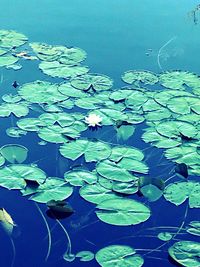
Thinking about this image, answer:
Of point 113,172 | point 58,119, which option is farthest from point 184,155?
point 58,119

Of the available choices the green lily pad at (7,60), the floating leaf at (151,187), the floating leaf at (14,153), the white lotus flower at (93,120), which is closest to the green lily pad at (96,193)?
the floating leaf at (151,187)

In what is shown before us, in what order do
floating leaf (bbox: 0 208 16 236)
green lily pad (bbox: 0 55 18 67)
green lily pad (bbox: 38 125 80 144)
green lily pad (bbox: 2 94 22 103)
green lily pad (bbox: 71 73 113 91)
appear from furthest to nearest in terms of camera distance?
green lily pad (bbox: 0 55 18 67)
green lily pad (bbox: 71 73 113 91)
green lily pad (bbox: 2 94 22 103)
green lily pad (bbox: 38 125 80 144)
floating leaf (bbox: 0 208 16 236)

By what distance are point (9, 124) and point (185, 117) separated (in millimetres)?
921

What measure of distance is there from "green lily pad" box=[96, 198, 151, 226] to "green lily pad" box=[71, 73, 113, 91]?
38.2 inches

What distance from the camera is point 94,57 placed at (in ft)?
10.5

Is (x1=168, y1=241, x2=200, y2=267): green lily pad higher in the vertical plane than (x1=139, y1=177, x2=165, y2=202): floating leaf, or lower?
lower

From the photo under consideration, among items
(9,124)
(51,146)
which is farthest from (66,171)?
(9,124)

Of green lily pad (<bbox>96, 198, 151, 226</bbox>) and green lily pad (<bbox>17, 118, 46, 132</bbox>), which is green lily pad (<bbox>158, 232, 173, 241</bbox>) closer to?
green lily pad (<bbox>96, 198, 151, 226</bbox>)

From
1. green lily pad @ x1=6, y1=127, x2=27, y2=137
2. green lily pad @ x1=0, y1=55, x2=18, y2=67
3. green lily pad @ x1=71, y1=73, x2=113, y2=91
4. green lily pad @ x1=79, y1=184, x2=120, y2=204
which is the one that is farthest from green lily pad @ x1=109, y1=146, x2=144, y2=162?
green lily pad @ x1=0, y1=55, x2=18, y2=67

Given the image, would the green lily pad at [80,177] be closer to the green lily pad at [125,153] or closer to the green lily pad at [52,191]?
the green lily pad at [52,191]

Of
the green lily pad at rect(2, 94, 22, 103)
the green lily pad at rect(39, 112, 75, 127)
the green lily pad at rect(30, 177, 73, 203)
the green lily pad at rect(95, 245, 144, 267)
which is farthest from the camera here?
the green lily pad at rect(2, 94, 22, 103)

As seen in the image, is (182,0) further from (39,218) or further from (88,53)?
(39,218)

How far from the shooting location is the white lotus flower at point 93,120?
7.93ft

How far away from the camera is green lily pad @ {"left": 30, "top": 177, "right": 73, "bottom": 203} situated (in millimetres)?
1939
